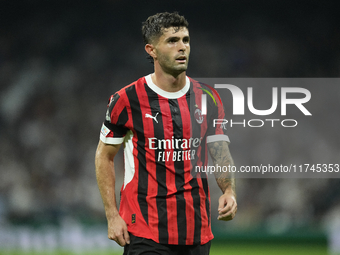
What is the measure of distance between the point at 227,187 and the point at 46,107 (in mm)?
3178

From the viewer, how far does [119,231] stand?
196 centimetres

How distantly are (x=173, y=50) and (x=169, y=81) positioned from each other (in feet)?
0.55

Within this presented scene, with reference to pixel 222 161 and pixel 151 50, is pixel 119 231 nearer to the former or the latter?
pixel 222 161

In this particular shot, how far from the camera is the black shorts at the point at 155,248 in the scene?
6.25 feet

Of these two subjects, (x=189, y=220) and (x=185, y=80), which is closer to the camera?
(x=189, y=220)

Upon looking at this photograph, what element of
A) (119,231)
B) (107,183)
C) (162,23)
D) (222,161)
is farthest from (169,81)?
(119,231)

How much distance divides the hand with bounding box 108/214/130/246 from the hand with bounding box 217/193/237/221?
18.7 inches

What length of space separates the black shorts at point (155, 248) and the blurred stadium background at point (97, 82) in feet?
8.73

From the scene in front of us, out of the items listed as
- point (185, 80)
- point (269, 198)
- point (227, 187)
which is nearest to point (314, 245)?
point (269, 198)

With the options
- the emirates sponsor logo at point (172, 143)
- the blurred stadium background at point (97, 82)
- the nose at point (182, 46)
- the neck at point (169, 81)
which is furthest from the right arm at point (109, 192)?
the blurred stadium background at point (97, 82)

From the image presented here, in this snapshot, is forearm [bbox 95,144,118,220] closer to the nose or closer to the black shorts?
the black shorts

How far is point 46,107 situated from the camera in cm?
466

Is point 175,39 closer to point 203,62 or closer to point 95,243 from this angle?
point 203,62

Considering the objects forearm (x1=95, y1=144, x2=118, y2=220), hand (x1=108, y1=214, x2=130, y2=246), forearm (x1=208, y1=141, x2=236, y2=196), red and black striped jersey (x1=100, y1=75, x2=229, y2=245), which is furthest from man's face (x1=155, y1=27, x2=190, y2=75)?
hand (x1=108, y1=214, x2=130, y2=246)
